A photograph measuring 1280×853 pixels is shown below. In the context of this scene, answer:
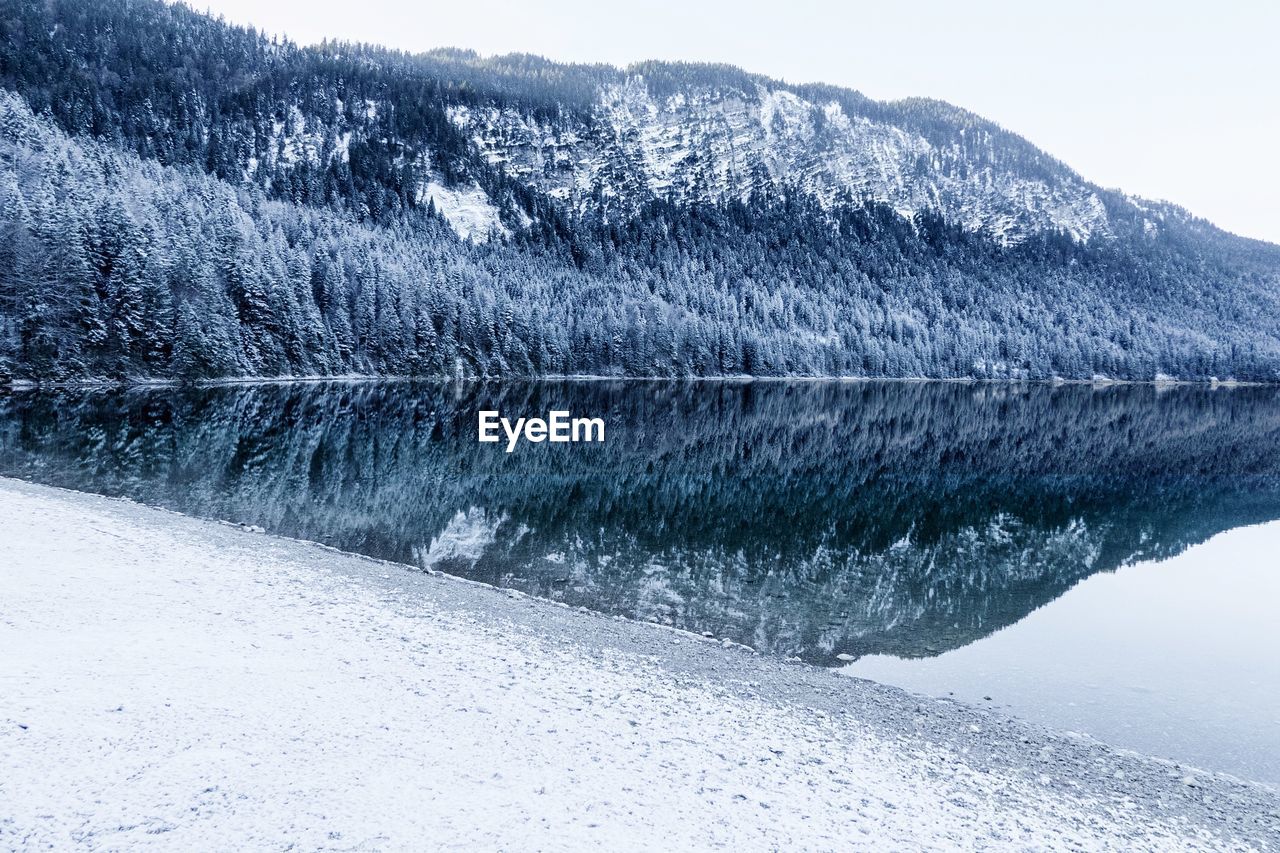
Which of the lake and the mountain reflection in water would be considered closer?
the lake

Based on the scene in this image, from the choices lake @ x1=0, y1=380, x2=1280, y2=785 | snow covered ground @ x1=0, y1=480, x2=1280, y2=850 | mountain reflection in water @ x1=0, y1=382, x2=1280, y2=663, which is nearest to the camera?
snow covered ground @ x1=0, y1=480, x2=1280, y2=850

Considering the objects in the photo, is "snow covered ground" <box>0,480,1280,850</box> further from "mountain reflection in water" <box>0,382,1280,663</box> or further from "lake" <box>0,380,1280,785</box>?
"mountain reflection in water" <box>0,382,1280,663</box>

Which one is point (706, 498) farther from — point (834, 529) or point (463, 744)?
point (463, 744)

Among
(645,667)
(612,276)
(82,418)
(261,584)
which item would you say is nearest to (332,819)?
(645,667)

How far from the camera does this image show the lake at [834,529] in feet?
55.7

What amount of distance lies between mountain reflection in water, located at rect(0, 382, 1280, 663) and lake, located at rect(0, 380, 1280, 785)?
0.15 metres

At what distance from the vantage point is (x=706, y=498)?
114 feet

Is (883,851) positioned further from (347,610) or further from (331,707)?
(347,610)

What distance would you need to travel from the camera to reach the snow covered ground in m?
7.48

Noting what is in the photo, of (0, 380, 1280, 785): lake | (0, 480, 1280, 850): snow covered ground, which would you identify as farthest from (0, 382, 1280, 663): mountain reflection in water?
(0, 480, 1280, 850): snow covered ground

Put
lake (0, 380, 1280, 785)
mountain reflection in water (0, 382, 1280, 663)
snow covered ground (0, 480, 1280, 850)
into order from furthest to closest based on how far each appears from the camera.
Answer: mountain reflection in water (0, 382, 1280, 663), lake (0, 380, 1280, 785), snow covered ground (0, 480, 1280, 850)

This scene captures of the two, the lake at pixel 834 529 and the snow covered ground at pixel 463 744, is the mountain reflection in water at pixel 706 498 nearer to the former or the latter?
the lake at pixel 834 529

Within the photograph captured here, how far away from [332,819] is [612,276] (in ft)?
621

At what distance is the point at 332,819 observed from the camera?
734 centimetres
